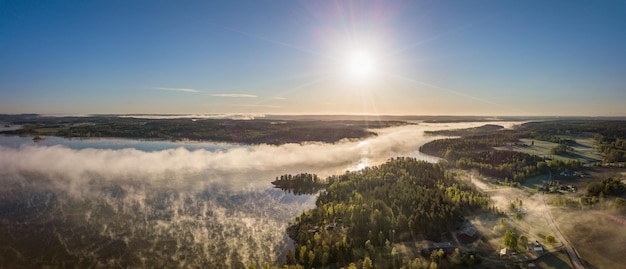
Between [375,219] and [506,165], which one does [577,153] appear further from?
[375,219]

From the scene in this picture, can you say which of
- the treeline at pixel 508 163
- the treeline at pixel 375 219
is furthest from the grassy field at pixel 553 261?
the treeline at pixel 508 163

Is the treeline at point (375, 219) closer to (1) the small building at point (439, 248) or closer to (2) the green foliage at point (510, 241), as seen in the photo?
(1) the small building at point (439, 248)

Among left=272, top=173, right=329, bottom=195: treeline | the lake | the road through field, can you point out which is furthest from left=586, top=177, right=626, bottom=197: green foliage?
the lake

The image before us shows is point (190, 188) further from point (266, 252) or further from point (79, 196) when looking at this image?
point (266, 252)

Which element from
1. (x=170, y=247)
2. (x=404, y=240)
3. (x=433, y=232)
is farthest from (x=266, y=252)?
(x=433, y=232)

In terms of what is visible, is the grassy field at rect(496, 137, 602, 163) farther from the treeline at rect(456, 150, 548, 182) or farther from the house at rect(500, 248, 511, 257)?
the house at rect(500, 248, 511, 257)

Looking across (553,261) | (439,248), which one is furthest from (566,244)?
(439,248)
